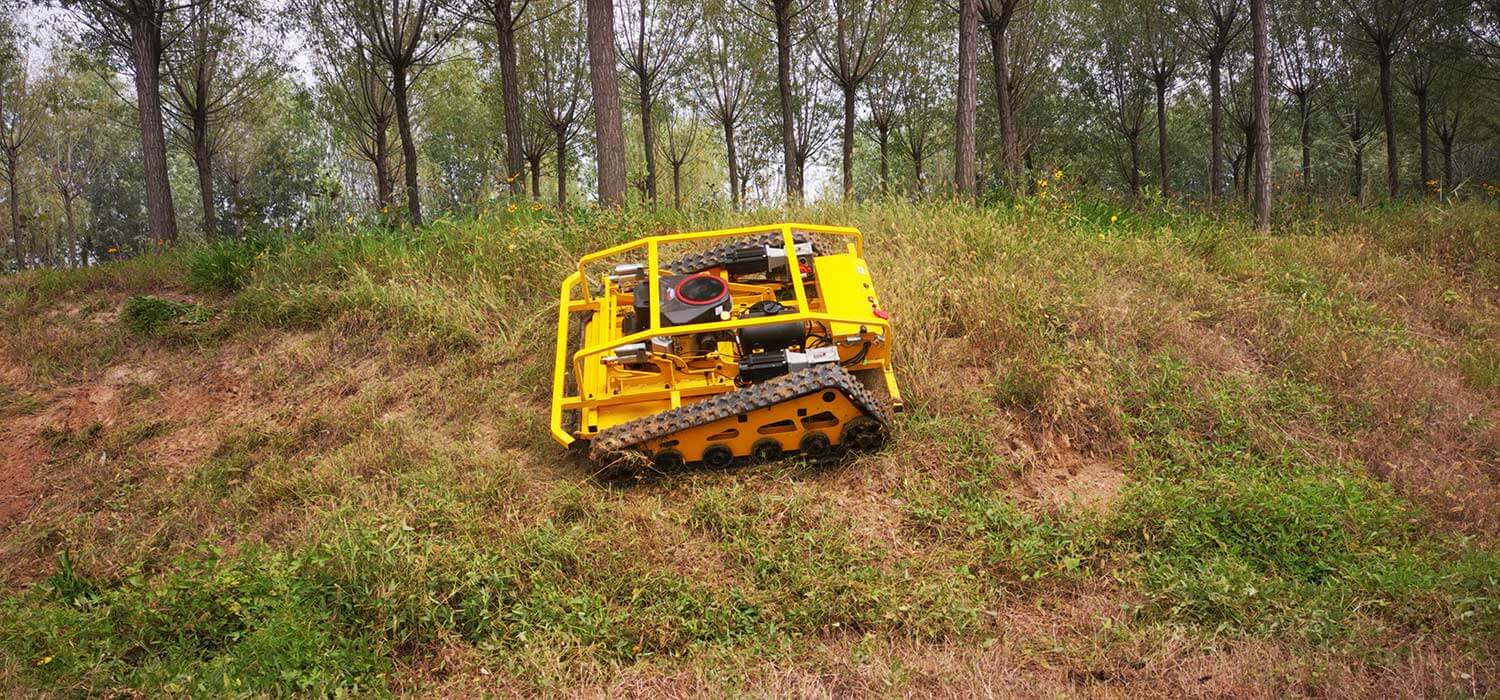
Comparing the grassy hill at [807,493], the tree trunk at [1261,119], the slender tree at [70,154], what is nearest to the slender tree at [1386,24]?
the tree trunk at [1261,119]

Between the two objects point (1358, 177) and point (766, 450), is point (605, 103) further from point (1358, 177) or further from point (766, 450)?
point (1358, 177)

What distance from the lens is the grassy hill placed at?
363 cm

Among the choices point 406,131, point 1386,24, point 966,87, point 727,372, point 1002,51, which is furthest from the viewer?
point 1386,24

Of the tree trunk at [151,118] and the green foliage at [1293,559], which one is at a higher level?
the tree trunk at [151,118]

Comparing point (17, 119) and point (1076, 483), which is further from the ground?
point (17, 119)

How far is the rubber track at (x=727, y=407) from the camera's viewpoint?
4.52 metres

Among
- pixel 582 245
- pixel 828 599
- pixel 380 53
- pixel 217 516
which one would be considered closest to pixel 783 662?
pixel 828 599

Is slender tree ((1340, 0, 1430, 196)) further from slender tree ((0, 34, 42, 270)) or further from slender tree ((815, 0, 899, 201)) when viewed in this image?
slender tree ((0, 34, 42, 270))

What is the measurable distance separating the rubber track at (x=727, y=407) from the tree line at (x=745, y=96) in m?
4.08

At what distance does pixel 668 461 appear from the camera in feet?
15.5

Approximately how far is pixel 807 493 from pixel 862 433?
486 mm

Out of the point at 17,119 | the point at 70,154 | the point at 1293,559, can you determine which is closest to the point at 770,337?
the point at 1293,559

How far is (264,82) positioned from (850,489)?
54.5 feet

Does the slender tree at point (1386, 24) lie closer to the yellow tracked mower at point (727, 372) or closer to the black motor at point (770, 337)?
the yellow tracked mower at point (727, 372)
